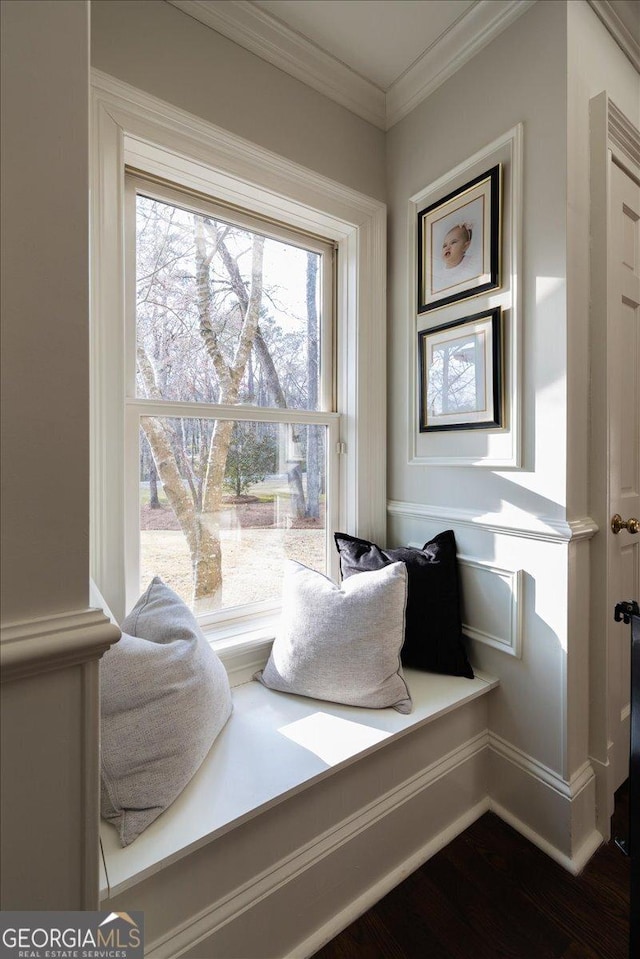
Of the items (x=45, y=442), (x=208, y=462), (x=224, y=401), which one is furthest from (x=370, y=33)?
(x=45, y=442)

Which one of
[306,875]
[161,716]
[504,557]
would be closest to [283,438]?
[504,557]

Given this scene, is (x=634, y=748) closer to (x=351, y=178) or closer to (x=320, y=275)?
(x=320, y=275)

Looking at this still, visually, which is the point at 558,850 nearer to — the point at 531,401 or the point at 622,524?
the point at 622,524

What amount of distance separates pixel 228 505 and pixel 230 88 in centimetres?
141

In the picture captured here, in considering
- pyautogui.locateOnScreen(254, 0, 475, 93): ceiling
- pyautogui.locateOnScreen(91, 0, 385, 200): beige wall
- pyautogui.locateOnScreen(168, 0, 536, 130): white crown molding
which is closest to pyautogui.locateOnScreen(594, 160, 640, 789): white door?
pyautogui.locateOnScreen(168, 0, 536, 130): white crown molding

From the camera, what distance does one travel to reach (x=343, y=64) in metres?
1.66

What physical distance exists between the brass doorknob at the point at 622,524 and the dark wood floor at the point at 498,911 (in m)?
0.98

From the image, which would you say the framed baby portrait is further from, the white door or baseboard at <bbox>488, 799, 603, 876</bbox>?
baseboard at <bbox>488, 799, 603, 876</bbox>

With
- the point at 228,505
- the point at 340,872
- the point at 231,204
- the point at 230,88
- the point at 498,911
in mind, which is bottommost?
the point at 498,911

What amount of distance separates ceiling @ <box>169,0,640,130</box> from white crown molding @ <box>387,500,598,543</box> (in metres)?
1.59

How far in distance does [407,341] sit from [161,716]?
1.55 m

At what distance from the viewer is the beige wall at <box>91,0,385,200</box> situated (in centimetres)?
130

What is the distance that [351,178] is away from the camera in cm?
180

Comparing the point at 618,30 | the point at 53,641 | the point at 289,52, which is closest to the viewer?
the point at 53,641
